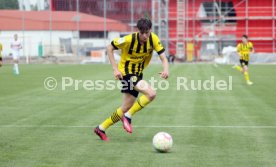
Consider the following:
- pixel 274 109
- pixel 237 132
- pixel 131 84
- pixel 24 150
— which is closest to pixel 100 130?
pixel 131 84

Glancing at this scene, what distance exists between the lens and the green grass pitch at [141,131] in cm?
859

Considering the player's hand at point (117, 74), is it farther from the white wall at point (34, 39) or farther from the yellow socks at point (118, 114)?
the white wall at point (34, 39)

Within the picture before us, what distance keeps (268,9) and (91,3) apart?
15.1 meters

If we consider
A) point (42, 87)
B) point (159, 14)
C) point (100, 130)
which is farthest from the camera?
point (159, 14)

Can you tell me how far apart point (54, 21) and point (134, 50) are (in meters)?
50.0

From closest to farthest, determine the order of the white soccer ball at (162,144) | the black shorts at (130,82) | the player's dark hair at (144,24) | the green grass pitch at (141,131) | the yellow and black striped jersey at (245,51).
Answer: the green grass pitch at (141,131), the white soccer ball at (162,144), the player's dark hair at (144,24), the black shorts at (130,82), the yellow and black striped jersey at (245,51)

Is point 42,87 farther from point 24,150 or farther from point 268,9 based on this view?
point 268,9

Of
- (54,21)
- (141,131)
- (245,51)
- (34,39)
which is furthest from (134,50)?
(54,21)

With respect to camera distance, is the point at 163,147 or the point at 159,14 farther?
the point at 159,14

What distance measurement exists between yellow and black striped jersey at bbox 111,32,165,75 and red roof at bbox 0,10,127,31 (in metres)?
47.1

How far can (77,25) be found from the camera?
192 feet

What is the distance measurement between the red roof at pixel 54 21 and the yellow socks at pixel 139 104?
46922 millimetres

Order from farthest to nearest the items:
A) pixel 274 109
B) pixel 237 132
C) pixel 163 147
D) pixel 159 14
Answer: pixel 159 14 < pixel 274 109 < pixel 237 132 < pixel 163 147

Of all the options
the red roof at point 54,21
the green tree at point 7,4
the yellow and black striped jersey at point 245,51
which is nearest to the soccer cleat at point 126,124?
the yellow and black striped jersey at point 245,51
